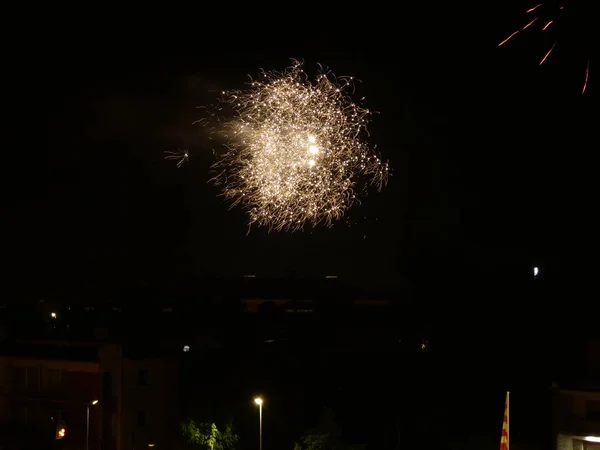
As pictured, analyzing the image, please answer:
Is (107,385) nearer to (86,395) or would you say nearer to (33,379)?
(86,395)

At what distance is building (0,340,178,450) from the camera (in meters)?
18.6

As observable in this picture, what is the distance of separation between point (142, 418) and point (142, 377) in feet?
3.36

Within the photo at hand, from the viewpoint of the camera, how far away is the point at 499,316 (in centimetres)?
1898

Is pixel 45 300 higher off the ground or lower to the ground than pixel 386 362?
higher

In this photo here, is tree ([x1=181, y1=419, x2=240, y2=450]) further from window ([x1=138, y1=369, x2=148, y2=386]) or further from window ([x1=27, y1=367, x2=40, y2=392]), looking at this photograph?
window ([x1=27, y1=367, x2=40, y2=392])

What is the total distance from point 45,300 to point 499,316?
20.8m

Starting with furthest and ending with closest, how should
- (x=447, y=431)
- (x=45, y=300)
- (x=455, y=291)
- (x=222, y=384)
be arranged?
(x=45, y=300)
(x=455, y=291)
(x=222, y=384)
(x=447, y=431)

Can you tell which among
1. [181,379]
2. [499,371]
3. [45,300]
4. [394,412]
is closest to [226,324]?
[181,379]

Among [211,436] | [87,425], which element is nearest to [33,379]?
[87,425]

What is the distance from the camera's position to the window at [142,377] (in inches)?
741

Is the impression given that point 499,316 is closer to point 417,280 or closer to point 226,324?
point 417,280

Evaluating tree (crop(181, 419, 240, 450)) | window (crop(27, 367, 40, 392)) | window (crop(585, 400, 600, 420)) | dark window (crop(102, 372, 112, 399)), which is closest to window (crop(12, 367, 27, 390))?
window (crop(27, 367, 40, 392))

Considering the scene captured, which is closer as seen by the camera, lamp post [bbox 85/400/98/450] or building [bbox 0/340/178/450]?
building [bbox 0/340/178/450]

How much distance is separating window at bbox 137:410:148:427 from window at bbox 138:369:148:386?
2.30 ft
